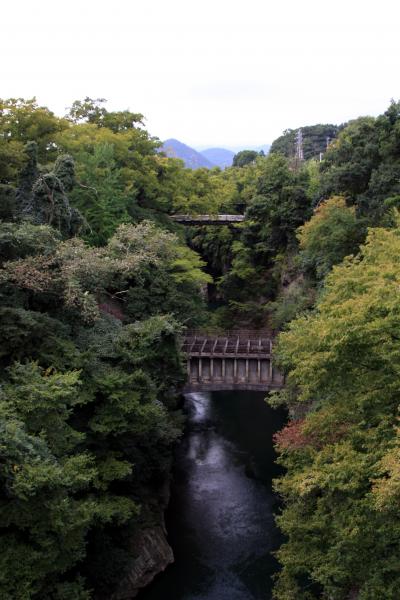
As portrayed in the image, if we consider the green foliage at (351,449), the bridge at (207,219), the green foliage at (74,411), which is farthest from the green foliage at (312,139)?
the green foliage at (351,449)

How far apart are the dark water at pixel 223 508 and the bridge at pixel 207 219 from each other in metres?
14.7

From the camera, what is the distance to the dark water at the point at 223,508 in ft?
62.6

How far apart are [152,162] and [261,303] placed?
14.6 metres

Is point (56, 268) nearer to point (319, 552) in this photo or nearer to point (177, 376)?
point (177, 376)

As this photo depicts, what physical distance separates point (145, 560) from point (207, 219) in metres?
28.9

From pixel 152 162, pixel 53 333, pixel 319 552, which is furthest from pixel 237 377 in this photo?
pixel 152 162

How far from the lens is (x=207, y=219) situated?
42.6 metres

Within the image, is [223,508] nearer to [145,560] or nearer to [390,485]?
Result: [145,560]

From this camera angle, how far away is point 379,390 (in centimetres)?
1208

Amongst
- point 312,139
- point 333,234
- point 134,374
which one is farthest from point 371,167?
point 312,139

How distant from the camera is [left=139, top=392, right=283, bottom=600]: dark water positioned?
19.1m

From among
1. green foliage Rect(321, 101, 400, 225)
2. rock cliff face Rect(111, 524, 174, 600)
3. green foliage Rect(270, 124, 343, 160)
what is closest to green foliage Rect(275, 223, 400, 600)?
rock cliff face Rect(111, 524, 174, 600)

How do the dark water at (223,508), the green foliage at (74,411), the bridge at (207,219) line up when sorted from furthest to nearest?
the bridge at (207,219)
the dark water at (223,508)
the green foliage at (74,411)

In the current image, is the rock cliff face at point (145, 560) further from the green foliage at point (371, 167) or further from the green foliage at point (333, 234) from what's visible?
the green foliage at point (371, 167)
